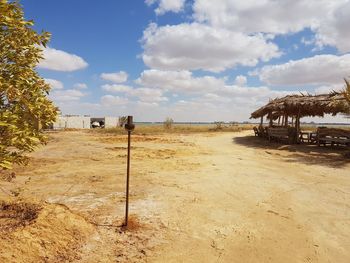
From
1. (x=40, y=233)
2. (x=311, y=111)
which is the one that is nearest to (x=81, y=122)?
(x=311, y=111)

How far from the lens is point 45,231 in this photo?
17.1 ft

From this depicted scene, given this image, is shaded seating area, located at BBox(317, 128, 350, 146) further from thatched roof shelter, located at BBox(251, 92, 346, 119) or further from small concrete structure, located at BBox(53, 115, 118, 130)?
small concrete structure, located at BBox(53, 115, 118, 130)

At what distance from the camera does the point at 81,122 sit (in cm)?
4841

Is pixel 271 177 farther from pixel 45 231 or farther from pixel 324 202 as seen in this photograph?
pixel 45 231

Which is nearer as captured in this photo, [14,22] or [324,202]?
[14,22]

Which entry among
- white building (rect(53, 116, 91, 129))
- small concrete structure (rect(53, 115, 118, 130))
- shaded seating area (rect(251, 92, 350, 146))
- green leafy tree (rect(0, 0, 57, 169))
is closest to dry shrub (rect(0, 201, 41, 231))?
green leafy tree (rect(0, 0, 57, 169))

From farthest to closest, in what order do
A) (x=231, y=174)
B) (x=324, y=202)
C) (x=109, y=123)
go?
(x=109, y=123)
(x=231, y=174)
(x=324, y=202)

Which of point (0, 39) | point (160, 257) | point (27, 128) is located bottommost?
point (160, 257)

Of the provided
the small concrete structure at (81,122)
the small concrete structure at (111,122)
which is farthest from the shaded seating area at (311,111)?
the small concrete structure at (111,122)

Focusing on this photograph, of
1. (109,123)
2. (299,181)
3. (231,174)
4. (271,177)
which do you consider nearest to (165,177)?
(231,174)

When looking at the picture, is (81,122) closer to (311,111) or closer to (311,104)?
(311,111)

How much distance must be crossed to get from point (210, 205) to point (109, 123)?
4657 cm

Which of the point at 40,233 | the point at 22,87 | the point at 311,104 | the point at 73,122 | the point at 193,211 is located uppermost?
the point at 311,104

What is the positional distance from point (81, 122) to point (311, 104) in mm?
35453
